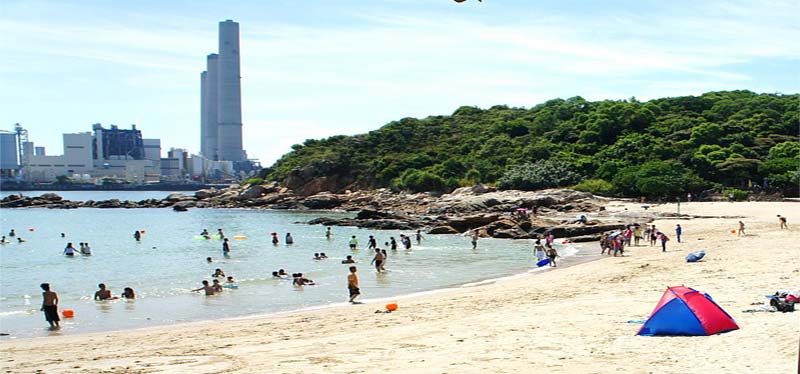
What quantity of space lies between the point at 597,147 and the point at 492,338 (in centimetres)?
7320

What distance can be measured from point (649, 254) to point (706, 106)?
69033mm

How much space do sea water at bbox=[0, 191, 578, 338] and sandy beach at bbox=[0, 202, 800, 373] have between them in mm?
1962

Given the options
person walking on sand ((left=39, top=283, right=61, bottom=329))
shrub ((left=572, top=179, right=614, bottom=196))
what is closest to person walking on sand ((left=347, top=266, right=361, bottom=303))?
person walking on sand ((left=39, top=283, right=61, bottom=329))

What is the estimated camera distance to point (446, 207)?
6581cm

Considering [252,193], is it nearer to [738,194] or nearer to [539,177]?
[539,177]

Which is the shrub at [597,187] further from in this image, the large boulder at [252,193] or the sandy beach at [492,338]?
the large boulder at [252,193]

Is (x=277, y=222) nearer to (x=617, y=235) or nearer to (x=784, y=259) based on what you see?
(x=617, y=235)

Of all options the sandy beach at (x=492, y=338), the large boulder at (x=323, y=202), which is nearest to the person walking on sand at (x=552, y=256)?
the sandy beach at (x=492, y=338)

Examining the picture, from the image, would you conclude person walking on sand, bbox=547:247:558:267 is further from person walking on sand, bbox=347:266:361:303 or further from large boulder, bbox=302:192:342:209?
large boulder, bbox=302:192:342:209

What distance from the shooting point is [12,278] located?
3117 centimetres

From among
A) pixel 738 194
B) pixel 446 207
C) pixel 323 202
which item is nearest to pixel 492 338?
pixel 738 194

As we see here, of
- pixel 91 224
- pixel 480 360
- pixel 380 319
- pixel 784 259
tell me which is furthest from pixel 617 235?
pixel 91 224

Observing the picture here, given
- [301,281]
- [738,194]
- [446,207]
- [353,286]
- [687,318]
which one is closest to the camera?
[687,318]

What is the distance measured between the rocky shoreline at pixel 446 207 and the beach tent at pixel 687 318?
27.9 meters
